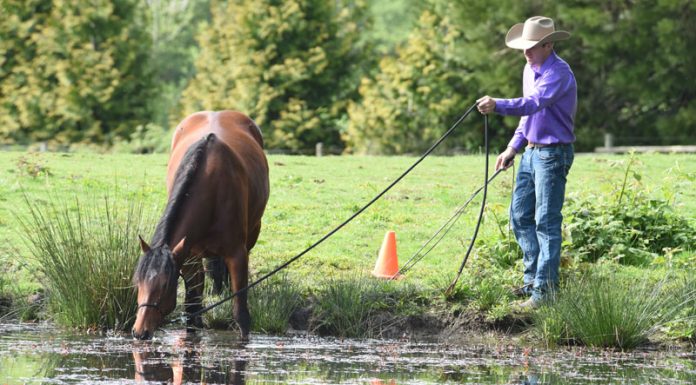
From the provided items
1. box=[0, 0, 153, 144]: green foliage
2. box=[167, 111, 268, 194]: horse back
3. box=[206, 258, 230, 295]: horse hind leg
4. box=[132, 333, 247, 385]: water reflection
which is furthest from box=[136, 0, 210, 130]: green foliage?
box=[132, 333, 247, 385]: water reflection

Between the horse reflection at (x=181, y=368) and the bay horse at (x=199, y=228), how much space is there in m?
0.25

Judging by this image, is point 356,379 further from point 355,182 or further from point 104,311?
point 355,182

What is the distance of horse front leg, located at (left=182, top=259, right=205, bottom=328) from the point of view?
9.81 metres

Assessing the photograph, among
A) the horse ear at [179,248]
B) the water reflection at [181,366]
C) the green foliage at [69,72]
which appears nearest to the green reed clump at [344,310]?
the water reflection at [181,366]

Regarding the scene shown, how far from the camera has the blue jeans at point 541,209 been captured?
9.83 m

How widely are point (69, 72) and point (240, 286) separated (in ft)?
82.0

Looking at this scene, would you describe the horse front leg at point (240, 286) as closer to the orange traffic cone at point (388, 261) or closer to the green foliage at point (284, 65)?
the orange traffic cone at point (388, 261)

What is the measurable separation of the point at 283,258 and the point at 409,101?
2081 cm

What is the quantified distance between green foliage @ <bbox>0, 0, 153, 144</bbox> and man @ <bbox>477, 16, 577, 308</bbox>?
24714 millimetres

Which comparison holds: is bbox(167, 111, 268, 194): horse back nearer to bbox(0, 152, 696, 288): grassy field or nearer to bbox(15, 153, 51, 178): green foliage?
bbox(0, 152, 696, 288): grassy field

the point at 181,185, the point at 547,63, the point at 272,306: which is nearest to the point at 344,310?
the point at 272,306

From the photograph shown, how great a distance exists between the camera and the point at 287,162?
19.9m

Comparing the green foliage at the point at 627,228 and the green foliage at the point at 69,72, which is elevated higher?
the green foliage at the point at 69,72

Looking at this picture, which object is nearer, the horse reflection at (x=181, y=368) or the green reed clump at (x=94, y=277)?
the horse reflection at (x=181, y=368)
